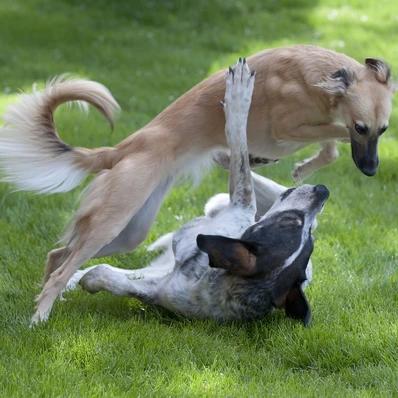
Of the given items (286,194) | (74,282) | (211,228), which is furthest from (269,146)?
(74,282)

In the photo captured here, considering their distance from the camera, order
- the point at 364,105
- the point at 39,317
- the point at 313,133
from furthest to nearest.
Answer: the point at 313,133
the point at 364,105
the point at 39,317

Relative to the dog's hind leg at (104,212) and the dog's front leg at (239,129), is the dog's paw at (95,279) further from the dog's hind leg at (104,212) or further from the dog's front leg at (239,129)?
the dog's front leg at (239,129)

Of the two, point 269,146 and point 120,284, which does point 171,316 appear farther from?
point 269,146

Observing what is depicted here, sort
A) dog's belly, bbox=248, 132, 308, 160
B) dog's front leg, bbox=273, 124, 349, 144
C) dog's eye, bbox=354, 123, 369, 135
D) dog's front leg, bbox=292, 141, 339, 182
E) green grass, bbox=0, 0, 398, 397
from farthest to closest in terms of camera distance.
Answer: dog's front leg, bbox=292, 141, 339, 182, dog's belly, bbox=248, 132, 308, 160, dog's front leg, bbox=273, 124, 349, 144, dog's eye, bbox=354, 123, 369, 135, green grass, bbox=0, 0, 398, 397

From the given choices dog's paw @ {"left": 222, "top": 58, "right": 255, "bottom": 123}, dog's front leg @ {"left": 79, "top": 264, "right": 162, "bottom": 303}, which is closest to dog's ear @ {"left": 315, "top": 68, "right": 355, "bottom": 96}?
dog's paw @ {"left": 222, "top": 58, "right": 255, "bottom": 123}

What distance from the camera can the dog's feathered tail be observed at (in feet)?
17.1

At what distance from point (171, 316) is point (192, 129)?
43.2 inches

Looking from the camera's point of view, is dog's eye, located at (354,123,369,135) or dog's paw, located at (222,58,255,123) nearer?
dog's eye, located at (354,123,369,135)

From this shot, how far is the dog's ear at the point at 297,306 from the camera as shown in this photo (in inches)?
178

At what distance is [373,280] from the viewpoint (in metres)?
5.22

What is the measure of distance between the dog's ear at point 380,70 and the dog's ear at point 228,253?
4.30 ft

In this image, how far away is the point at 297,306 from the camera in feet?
15.0

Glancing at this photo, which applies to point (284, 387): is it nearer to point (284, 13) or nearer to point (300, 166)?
point (300, 166)

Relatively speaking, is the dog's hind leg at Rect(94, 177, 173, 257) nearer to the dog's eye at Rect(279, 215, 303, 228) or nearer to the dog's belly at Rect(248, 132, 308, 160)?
the dog's belly at Rect(248, 132, 308, 160)
